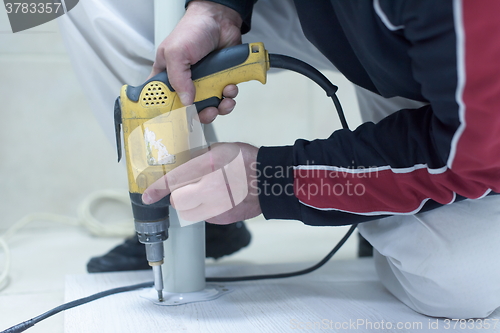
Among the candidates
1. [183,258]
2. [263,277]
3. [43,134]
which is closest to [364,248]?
[263,277]

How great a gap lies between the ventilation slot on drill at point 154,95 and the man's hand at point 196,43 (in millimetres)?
16

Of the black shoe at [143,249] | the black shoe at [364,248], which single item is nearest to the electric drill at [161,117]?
the black shoe at [143,249]

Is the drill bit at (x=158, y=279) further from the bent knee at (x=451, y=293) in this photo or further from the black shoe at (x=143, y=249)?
the bent knee at (x=451, y=293)

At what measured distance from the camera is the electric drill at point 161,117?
0.46m

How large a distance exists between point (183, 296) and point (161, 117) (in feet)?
0.85

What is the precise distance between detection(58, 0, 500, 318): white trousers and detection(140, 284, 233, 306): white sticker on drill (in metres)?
0.23

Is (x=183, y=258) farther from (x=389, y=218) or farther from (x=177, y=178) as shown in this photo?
(x=389, y=218)

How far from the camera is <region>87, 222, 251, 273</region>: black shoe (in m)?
0.71

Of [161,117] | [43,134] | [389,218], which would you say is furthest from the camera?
[43,134]

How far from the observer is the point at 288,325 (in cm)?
47

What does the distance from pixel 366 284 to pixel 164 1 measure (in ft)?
1.65

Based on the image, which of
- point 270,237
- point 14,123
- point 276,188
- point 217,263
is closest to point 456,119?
point 276,188

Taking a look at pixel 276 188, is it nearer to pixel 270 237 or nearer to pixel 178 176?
pixel 178 176

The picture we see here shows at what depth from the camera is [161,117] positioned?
0.46 m
